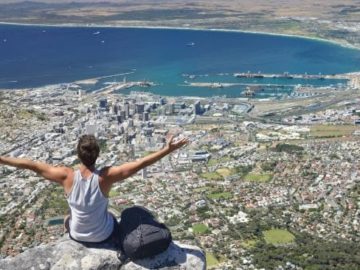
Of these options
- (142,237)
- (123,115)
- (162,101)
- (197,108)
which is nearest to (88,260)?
(142,237)

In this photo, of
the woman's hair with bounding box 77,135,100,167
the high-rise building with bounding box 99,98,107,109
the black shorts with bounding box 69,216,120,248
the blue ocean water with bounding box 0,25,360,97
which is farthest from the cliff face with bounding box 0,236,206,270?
the blue ocean water with bounding box 0,25,360,97

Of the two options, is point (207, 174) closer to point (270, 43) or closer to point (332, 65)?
point (332, 65)

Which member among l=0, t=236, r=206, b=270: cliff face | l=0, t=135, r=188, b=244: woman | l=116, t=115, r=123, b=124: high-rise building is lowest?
l=116, t=115, r=123, b=124: high-rise building

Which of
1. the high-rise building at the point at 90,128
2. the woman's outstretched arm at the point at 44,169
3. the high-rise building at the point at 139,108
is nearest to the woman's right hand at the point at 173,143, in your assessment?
the woman's outstretched arm at the point at 44,169

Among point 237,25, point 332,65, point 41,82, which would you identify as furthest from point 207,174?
point 237,25

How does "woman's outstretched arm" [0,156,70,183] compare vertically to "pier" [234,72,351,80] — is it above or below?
above

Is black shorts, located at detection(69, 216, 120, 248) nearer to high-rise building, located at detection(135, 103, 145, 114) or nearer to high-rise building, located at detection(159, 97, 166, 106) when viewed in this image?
high-rise building, located at detection(135, 103, 145, 114)

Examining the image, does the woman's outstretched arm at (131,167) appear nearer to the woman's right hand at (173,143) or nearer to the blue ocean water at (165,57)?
the woman's right hand at (173,143)
